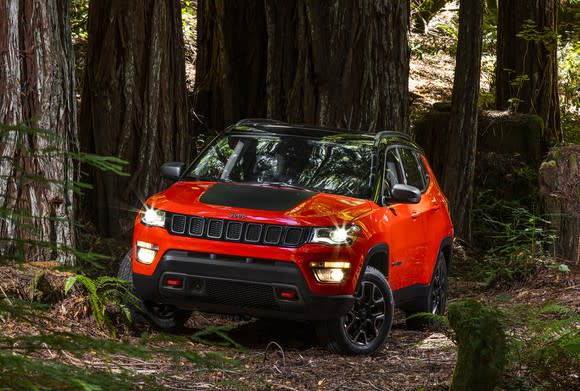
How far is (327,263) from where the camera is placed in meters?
7.46

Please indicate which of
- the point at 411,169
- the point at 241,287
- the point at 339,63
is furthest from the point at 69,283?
the point at 339,63

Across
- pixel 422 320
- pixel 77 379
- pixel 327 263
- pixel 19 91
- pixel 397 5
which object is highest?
pixel 397 5

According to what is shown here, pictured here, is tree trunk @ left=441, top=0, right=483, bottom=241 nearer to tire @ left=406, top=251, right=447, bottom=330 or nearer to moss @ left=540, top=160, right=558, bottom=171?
moss @ left=540, top=160, right=558, bottom=171

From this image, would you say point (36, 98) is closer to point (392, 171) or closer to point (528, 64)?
point (392, 171)

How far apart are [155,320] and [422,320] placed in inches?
105

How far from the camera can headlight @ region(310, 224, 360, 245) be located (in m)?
7.49

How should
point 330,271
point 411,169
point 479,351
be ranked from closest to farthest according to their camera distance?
point 479,351, point 330,271, point 411,169

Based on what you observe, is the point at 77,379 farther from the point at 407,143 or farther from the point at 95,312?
the point at 407,143

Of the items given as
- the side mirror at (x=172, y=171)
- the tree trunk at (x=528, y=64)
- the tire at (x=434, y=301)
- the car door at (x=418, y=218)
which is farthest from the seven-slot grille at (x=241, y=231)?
the tree trunk at (x=528, y=64)

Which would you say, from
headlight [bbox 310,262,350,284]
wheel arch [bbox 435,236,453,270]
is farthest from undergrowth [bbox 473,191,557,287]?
headlight [bbox 310,262,350,284]

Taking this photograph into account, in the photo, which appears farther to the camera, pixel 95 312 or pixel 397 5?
pixel 397 5

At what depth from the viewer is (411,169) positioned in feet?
31.2

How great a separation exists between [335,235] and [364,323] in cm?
83

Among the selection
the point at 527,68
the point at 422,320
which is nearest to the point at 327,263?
the point at 422,320
